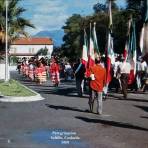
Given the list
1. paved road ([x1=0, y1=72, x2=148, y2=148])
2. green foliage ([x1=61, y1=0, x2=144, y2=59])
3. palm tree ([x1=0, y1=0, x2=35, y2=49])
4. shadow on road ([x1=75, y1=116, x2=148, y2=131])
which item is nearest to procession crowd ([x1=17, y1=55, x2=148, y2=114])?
paved road ([x1=0, y1=72, x2=148, y2=148])

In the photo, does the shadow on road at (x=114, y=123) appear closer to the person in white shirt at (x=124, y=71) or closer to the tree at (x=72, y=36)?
the person in white shirt at (x=124, y=71)

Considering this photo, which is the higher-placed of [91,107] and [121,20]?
[121,20]

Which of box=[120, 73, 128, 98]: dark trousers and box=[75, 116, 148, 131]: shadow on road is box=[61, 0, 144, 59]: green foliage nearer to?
box=[120, 73, 128, 98]: dark trousers

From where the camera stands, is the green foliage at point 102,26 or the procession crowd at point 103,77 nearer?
the procession crowd at point 103,77

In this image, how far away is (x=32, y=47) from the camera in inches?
7362

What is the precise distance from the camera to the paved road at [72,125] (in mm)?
12023

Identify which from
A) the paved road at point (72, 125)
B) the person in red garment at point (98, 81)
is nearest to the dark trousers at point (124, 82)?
the paved road at point (72, 125)

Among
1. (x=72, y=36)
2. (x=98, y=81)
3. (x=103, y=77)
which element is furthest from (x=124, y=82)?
(x=72, y=36)

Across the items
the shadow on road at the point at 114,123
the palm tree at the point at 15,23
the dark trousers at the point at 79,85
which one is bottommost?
the shadow on road at the point at 114,123

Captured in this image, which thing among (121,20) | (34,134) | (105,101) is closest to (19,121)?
(34,134)

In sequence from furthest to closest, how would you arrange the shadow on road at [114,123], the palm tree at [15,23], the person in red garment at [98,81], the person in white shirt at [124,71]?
the palm tree at [15,23] → the person in white shirt at [124,71] → the person in red garment at [98,81] → the shadow on road at [114,123]

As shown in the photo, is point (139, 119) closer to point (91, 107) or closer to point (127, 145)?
point (91, 107)

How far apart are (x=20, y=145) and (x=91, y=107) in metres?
6.90

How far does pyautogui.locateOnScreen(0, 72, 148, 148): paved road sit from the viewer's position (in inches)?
473
